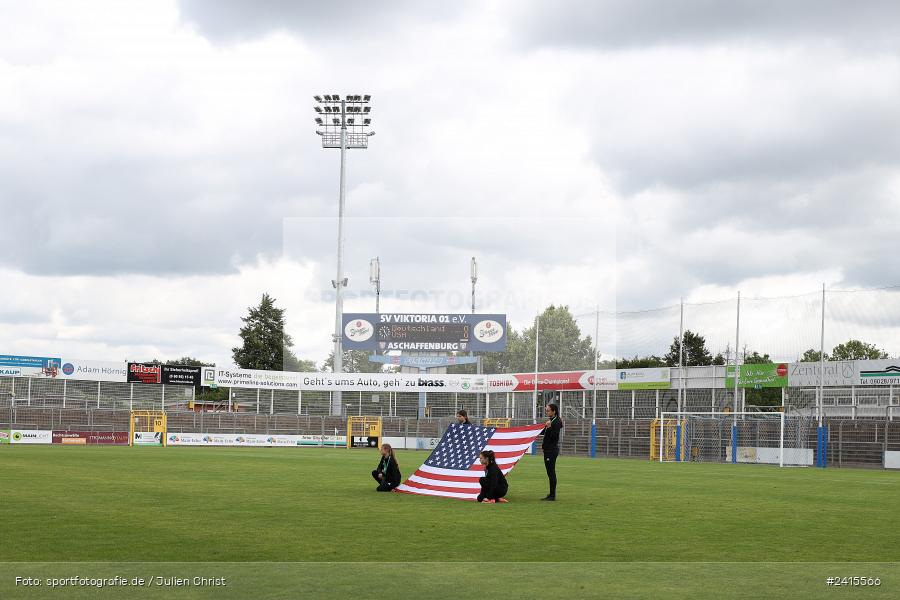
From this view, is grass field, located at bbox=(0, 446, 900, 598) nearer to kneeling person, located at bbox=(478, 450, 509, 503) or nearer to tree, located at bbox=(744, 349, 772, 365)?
kneeling person, located at bbox=(478, 450, 509, 503)

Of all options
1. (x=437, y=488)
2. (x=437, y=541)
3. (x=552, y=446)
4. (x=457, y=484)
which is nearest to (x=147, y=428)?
(x=437, y=488)

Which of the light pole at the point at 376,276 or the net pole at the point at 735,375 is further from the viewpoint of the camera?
the light pole at the point at 376,276

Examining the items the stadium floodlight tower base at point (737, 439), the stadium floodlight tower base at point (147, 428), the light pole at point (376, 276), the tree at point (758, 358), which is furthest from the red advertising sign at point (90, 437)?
the tree at point (758, 358)

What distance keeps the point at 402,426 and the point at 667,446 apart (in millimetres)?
22362

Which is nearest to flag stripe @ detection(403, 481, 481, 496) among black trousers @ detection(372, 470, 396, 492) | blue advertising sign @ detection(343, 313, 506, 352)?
black trousers @ detection(372, 470, 396, 492)

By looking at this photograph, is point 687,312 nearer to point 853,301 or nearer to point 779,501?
point 853,301

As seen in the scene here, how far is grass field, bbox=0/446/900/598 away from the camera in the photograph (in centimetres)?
Result: 917

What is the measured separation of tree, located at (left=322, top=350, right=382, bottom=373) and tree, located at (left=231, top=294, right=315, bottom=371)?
31.6 metres

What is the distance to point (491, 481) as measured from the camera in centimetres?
1888

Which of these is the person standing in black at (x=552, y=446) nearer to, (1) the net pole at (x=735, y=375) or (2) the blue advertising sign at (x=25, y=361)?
(1) the net pole at (x=735, y=375)

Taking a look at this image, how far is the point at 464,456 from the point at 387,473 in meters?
1.59

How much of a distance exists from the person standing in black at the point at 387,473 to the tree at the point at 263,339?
9860 centimetres

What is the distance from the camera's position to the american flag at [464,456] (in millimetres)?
20234

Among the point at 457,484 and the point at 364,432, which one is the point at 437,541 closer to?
the point at 457,484
